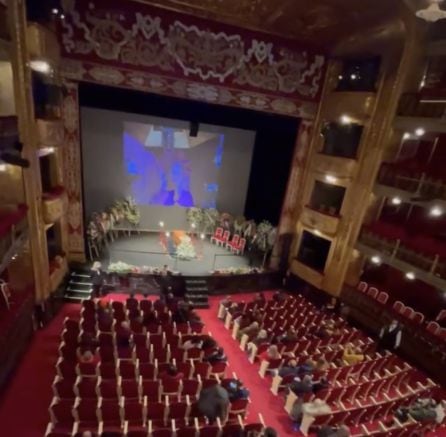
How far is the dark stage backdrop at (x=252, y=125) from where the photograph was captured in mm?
12948

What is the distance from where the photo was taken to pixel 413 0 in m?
9.74

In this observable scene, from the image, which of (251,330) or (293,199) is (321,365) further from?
(293,199)

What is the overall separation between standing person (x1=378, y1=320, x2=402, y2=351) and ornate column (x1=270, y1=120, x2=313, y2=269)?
511cm

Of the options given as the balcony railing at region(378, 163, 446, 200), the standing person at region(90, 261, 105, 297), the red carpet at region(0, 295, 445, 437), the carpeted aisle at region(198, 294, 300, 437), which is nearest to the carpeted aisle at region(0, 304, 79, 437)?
the red carpet at region(0, 295, 445, 437)

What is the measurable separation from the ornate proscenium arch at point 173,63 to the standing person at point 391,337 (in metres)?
8.44

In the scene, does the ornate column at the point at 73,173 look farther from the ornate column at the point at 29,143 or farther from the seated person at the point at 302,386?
the seated person at the point at 302,386

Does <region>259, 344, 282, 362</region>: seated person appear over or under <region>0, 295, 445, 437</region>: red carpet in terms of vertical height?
Answer: over

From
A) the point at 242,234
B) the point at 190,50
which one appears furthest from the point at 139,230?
the point at 190,50

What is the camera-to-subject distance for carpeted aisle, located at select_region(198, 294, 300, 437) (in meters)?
8.28

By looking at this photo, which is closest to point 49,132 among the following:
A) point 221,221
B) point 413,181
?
point 221,221

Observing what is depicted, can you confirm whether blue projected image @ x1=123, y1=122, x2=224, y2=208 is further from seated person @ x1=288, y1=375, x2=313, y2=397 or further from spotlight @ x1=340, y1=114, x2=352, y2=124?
seated person @ x1=288, y1=375, x2=313, y2=397

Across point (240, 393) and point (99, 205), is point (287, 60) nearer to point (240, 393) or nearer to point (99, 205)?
point (99, 205)

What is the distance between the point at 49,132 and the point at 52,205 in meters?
2.12

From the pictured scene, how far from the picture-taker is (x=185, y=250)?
15461 millimetres
